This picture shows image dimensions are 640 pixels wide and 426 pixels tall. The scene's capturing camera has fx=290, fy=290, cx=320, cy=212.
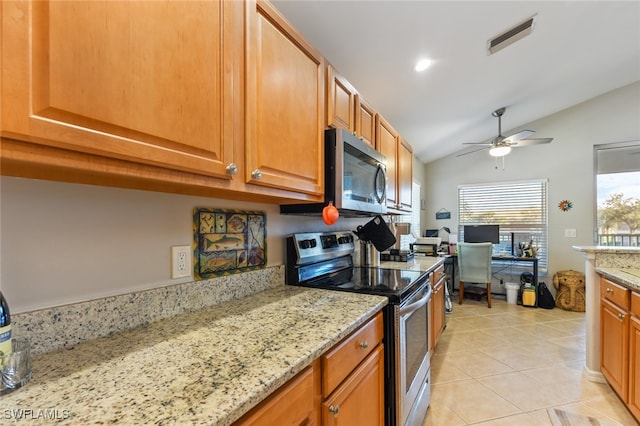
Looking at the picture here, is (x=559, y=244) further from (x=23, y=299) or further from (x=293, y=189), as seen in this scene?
(x=23, y=299)

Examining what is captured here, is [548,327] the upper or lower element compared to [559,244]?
lower

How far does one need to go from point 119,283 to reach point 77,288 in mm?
108

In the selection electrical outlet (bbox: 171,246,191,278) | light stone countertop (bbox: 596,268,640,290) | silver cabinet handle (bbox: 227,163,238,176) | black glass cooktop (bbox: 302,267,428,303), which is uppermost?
silver cabinet handle (bbox: 227,163,238,176)

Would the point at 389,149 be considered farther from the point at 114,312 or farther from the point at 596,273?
the point at 114,312

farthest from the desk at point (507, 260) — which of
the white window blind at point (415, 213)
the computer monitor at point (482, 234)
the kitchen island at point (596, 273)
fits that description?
the kitchen island at point (596, 273)

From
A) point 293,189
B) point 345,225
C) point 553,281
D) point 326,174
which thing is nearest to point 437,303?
point 345,225

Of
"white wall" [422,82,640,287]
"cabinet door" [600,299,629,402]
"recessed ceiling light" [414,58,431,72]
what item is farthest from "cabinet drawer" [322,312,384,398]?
"white wall" [422,82,640,287]

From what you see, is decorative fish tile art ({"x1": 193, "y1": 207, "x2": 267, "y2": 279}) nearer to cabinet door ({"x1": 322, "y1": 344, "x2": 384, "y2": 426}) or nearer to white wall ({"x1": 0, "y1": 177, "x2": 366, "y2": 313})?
white wall ({"x1": 0, "y1": 177, "x2": 366, "y2": 313})

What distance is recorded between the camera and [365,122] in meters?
1.91

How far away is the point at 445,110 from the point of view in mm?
3236

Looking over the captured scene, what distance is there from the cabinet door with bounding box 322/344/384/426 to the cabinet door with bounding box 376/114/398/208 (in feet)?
4.38

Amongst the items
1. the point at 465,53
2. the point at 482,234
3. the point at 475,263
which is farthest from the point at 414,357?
the point at 482,234

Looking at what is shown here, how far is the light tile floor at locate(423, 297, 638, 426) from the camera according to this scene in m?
A: 1.83

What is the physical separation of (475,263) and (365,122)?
10.6 ft
